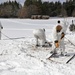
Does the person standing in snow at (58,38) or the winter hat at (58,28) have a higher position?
the winter hat at (58,28)

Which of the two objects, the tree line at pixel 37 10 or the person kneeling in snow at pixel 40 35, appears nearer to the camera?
the person kneeling in snow at pixel 40 35

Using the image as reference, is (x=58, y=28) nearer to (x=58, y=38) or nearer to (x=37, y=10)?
(x=58, y=38)

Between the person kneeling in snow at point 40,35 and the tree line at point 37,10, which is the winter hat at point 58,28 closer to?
the person kneeling in snow at point 40,35

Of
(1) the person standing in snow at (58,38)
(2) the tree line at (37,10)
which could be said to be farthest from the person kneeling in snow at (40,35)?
(2) the tree line at (37,10)

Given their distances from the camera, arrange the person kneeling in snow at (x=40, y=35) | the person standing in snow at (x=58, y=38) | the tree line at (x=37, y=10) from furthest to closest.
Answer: the tree line at (x=37, y=10) < the person kneeling in snow at (x=40, y=35) < the person standing in snow at (x=58, y=38)

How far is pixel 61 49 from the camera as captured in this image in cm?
898

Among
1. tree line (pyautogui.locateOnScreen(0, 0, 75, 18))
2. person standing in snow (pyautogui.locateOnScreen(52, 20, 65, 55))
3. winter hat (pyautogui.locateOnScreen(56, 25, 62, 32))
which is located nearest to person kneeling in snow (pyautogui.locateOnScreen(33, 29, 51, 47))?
person standing in snow (pyautogui.locateOnScreen(52, 20, 65, 55))

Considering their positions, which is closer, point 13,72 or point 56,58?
point 13,72

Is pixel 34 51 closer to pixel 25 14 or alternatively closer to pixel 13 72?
pixel 13 72

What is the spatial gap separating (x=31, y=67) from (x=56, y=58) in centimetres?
161

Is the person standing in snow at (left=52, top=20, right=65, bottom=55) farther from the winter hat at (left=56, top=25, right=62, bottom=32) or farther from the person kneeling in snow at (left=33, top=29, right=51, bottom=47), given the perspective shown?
the person kneeling in snow at (left=33, top=29, right=51, bottom=47)

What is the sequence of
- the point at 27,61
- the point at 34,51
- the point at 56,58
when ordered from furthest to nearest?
the point at 34,51
the point at 56,58
the point at 27,61

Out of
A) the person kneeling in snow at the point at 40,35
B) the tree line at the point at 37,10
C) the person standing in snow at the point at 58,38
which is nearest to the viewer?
the person standing in snow at the point at 58,38

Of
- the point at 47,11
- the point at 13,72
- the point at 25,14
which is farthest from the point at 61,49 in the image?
the point at 47,11
